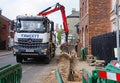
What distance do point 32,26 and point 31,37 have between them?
0.78 m

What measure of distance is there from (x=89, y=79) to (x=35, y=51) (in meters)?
18.5

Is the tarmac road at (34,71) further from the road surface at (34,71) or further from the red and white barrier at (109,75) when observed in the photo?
the red and white barrier at (109,75)

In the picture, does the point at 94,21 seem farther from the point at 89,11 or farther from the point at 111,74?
the point at 111,74

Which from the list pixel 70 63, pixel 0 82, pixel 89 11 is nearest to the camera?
pixel 0 82

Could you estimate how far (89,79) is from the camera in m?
6.32

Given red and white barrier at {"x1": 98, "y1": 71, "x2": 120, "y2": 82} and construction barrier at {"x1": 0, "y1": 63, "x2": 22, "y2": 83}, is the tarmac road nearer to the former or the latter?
construction barrier at {"x1": 0, "y1": 63, "x2": 22, "y2": 83}

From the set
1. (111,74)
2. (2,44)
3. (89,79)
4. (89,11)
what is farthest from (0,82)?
(2,44)

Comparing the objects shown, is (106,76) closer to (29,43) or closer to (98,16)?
(29,43)

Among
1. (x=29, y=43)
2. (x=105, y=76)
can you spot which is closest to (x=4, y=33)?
(x=29, y=43)

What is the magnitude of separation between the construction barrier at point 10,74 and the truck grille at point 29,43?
48.5 feet

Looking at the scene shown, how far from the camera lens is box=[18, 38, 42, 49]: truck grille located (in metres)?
24.8

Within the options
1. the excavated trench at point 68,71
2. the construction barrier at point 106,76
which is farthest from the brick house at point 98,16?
the construction barrier at point 106,76

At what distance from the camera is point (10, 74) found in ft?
28.5

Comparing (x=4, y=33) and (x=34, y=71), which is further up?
(x=4, y=33)
